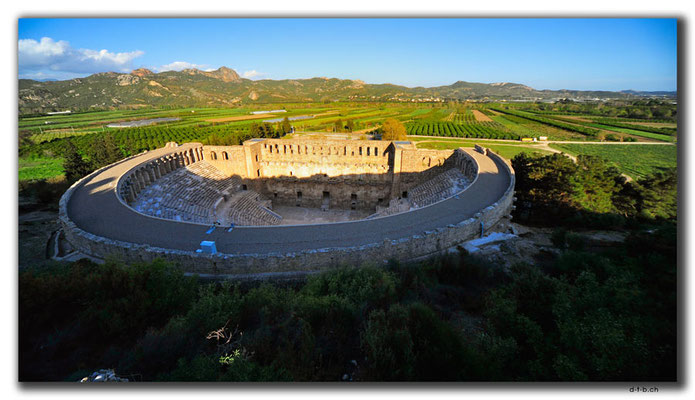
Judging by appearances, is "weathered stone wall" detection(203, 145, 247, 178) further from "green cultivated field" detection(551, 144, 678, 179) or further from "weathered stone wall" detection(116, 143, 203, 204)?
"green cultivated field" detection(551, 144, 678, 179)

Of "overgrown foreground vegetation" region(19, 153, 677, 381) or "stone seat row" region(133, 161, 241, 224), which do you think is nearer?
"overgrown foreground vegetation" region(19, 153, 677, 381)

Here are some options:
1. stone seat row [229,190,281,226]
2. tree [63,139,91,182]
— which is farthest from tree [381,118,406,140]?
tree [63,139,91,182]

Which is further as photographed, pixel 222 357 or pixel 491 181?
pixel 491 181

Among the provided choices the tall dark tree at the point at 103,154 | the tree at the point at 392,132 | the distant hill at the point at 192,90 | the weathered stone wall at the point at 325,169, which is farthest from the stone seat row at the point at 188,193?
the tree at the point at 392,132

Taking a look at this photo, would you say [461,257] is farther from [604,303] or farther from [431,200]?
[431,200]

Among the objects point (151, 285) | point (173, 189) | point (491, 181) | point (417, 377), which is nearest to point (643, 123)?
point (491, 181)

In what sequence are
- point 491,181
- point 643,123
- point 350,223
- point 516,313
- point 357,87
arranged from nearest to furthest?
point 516,313
point 643,123
point 350,223
point 491,181
point 357,87
